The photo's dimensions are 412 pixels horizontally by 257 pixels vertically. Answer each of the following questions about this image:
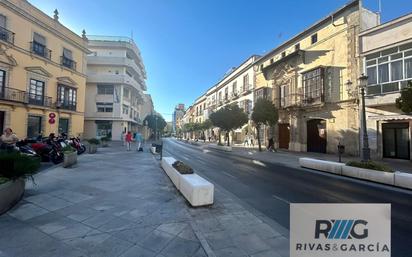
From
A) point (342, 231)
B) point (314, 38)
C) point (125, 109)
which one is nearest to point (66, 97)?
point (125, 109)

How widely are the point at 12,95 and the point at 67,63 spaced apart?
9849mm

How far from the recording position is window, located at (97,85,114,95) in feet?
139

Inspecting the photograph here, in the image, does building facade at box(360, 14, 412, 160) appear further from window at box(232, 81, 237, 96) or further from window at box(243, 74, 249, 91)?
window at box(232, 81, 237, 96)

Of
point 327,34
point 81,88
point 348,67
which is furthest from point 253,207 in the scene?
point 81,88

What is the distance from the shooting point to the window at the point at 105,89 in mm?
42344

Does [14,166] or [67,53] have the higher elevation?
[67,53]

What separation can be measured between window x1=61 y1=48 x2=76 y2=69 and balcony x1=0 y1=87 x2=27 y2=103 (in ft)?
25.8

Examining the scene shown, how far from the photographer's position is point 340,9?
2145 cm

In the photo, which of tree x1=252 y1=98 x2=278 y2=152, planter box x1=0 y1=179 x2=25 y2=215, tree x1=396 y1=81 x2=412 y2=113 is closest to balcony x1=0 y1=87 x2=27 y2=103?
planter box x1=0 y1=179 x2=25 y2=215

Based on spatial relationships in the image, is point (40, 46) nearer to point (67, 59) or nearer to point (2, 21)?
point (67, 59)

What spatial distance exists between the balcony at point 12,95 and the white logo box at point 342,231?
2771 centimetres

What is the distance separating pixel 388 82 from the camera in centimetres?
1725

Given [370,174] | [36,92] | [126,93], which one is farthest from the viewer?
[126,93]

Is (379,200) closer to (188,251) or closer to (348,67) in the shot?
(188,251)
